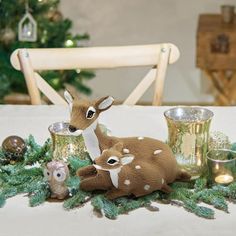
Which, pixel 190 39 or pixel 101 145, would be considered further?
pixel 190 39

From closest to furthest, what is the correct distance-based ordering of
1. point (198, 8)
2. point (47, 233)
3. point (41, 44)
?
point (47, 233) → point (41, 44) → point (198, 8)

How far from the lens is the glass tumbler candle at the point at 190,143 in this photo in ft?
3.65

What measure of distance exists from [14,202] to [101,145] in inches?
7.1

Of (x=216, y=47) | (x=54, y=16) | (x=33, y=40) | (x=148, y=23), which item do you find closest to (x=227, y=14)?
(x=216, y=47)

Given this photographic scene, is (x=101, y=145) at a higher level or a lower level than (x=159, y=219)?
higher

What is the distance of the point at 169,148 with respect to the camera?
3.51 feet

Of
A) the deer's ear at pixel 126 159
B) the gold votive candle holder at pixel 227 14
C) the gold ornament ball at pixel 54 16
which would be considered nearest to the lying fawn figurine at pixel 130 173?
the deer's ear at pixel 126 159

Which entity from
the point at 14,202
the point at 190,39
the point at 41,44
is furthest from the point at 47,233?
the point at 190,39

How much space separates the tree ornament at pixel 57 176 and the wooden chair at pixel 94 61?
0.62 m

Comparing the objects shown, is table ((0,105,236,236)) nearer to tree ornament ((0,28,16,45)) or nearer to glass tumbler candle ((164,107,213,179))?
glass tumbler candle ((164,107,213,179))

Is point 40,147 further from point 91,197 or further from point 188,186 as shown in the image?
point 188,186

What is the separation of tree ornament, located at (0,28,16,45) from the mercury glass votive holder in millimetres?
1545

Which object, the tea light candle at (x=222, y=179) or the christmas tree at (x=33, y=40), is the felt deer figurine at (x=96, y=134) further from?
the christmas tree at (x=33, y=40)

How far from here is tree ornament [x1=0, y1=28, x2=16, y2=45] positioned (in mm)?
2635
